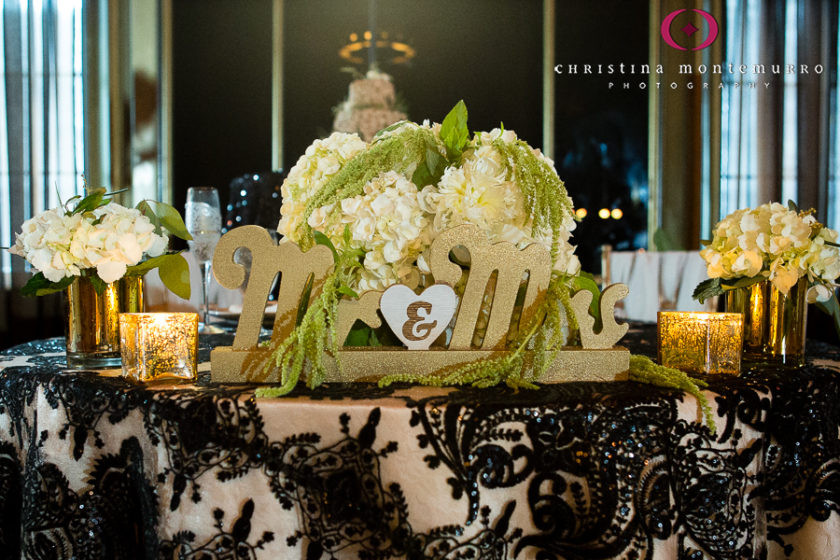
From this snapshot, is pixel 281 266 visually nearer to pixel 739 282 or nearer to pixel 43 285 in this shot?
pixel 43 285

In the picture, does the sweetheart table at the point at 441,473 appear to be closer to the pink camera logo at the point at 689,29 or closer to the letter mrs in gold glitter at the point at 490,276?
the letter mrs in gold glitter at the point at 490,276

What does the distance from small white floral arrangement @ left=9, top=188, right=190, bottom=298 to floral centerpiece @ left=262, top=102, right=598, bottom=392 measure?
218mm

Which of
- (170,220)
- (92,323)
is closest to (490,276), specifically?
(170,220)

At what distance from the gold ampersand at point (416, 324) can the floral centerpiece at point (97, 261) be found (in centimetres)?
35

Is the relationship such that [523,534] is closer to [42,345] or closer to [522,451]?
[522,451]

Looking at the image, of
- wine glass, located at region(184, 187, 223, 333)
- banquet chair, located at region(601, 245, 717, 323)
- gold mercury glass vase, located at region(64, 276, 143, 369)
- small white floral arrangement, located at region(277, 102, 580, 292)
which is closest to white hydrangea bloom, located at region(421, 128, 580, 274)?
small white floral arrangement, located at region(277, 102, 580, 292)

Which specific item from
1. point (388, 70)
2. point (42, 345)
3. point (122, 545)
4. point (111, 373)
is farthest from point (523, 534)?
point (388, 70)

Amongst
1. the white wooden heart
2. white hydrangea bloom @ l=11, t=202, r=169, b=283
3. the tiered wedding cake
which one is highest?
the tiered wedding cake

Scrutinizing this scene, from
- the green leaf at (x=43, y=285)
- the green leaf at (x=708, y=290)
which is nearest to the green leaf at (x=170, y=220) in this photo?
the green leaf at (x=43, y=285)

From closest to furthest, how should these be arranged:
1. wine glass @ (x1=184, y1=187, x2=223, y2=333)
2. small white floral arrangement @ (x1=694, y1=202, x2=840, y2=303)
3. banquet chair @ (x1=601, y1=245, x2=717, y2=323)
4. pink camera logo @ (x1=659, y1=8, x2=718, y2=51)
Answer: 1. small white floral arrangement @ (x1=694, y1=202, x2=840, y2=303)
2. wine glass @ (x1=184, y1=187, x2=223, y2=333)
3. banquet chair @ (x1=601, y1=245, x2=717, y2=323)
4. pink camera logo @ (x1=659, y1=8, x2=718, y2=51)

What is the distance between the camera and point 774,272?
90 cm

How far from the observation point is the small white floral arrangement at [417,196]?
79 cm

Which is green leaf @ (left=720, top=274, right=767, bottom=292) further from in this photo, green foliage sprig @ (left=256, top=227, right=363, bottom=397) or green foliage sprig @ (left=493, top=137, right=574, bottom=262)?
green foliage sprig @ (left=256, top=227, right=363, bottom=397)

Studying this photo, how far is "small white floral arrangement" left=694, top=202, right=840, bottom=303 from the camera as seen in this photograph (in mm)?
873
